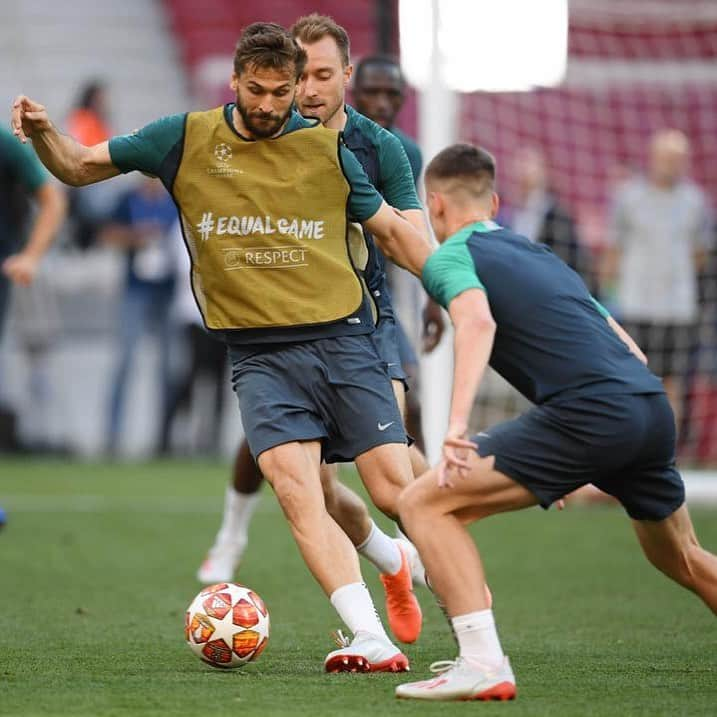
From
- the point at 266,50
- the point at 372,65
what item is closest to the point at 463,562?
the point at 266,50

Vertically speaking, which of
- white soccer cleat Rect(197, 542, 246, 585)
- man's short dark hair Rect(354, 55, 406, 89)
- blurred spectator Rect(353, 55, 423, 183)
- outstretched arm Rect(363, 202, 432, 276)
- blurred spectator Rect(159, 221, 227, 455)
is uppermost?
man's short dark hair Rect(354, 55, 406, 89)

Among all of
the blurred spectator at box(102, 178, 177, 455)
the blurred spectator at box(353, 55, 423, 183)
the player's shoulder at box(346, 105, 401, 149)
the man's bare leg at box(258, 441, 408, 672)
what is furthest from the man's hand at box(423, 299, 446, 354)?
the blurred spectator at box(102, 178, 177, 455)

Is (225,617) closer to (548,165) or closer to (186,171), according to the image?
(186,171)

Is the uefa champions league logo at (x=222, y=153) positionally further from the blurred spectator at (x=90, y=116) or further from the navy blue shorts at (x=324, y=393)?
the blurred spectator at (x=90, y=116)

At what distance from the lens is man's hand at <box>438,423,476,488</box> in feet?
Answer: 15.3

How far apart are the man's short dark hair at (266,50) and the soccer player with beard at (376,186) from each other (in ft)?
2.47

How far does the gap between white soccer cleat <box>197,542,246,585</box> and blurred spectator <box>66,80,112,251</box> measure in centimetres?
738

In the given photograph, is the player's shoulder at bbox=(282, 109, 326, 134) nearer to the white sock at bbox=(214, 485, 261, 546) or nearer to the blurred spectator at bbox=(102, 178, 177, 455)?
the white sock at bbox=(214, 485, 261, 546)

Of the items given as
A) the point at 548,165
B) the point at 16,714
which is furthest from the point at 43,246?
the point at 548,165

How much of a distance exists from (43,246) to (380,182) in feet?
10.4

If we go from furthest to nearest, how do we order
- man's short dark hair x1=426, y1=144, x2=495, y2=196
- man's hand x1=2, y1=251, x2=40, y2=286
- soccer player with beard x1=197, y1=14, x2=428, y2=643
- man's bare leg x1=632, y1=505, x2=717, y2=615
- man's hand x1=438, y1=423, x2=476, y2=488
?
man's hand x1=2, y1=251, x2=40, y2=286
soccer player with beard x1=197, y1=14, x2=428, y2=643
man's bare leg x1=632, y1=505, x2=717, y2=615
man's short dark hair x1=426, y1=144, x2=495, y2=196
man's hand x1=438, y1=423, x2=476, y2=488

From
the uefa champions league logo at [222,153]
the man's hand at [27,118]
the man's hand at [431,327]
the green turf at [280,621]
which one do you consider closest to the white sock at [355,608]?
the green turf at [280,621]

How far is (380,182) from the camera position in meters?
6.04

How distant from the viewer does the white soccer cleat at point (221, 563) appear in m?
8.08
